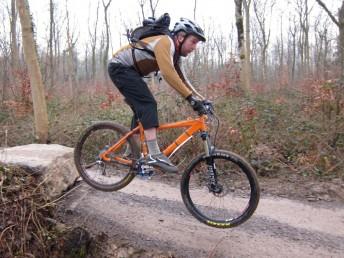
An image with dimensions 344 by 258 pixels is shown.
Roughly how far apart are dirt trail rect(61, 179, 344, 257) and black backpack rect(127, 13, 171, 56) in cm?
203

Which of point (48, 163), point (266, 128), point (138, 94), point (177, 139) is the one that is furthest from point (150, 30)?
point (266, 128)

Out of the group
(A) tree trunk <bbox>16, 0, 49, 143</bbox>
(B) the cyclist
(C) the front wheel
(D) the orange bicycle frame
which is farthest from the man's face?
(A) tree trunk <bbox>16, 0, 49, 143</bbox>

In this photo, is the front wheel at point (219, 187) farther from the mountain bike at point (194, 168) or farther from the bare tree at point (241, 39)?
the bare tree at point (241, 39)

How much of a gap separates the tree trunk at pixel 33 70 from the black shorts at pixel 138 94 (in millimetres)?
3072

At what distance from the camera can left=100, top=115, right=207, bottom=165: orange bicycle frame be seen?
3.63m

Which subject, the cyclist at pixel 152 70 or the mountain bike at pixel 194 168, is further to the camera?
the mountain bike at pixel 194 168

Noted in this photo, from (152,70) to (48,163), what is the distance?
1899mm

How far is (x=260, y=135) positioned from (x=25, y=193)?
4.38 meters

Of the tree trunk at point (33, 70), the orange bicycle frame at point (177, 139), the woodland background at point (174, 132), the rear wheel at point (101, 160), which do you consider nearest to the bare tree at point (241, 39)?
the woodland background at point (174, 132)

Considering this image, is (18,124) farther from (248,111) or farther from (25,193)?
(248,111)

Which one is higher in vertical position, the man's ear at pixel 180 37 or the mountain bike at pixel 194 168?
the man's ear at pixel 180 37

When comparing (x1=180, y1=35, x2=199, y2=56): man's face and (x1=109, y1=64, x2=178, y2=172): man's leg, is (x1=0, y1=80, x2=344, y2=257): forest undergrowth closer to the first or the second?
(x1=109, y1=64, x2=178, y2=172): man's leg

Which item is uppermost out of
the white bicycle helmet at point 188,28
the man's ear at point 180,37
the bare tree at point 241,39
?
the bare tree at point 241,39

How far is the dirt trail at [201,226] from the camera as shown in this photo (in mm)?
3539
